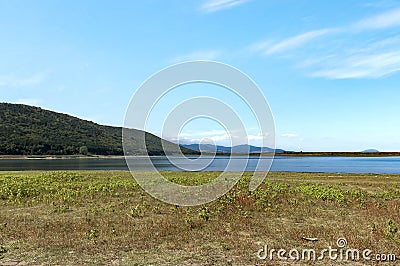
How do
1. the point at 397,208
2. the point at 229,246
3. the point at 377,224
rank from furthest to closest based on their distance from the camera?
the point at 397,208, the point at 377,224, the point at 229,246

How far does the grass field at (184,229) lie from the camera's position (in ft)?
40.7

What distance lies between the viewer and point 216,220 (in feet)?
61.4

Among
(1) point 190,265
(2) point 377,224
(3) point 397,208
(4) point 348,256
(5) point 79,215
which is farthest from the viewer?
(3) point 397,208

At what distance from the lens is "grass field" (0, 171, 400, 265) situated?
1239 cm

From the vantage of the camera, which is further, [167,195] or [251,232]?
[167,195]

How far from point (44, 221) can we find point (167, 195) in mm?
11589

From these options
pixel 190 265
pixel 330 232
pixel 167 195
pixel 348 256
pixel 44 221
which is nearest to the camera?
pixel 190 265

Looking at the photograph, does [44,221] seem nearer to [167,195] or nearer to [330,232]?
[167,195]

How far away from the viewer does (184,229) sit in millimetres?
16453

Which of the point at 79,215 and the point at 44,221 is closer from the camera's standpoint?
the point at 44,221

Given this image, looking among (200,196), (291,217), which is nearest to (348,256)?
(291,217)

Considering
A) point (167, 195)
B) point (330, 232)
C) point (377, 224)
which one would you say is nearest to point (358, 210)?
point (377, 224)

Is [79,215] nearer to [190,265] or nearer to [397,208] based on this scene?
[190,265]

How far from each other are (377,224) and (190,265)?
10.8m
